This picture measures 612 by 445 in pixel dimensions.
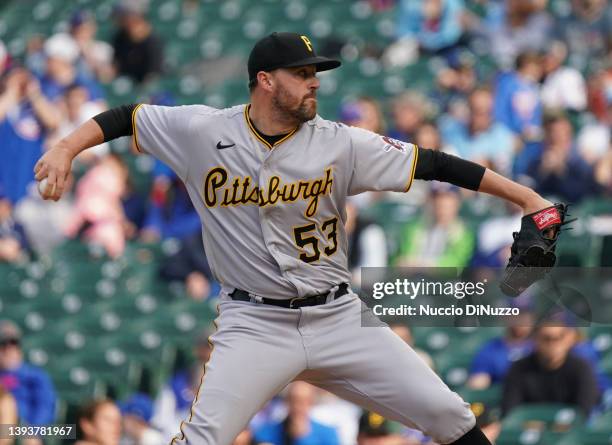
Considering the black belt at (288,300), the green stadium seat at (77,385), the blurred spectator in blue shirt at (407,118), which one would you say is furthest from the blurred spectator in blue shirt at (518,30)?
the black belt at (288,300)

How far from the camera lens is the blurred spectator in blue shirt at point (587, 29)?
31.6 feet

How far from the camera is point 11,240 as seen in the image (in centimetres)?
941

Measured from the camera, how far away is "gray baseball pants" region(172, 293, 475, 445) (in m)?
4.19

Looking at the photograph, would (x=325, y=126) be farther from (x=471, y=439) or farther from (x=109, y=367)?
(x=109, y=367)

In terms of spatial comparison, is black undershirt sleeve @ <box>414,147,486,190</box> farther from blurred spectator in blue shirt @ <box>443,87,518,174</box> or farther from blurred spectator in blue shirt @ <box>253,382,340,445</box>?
blurred spectator in blue shirt @ <box>443,87,518,174</box>

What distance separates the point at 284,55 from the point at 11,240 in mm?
5541

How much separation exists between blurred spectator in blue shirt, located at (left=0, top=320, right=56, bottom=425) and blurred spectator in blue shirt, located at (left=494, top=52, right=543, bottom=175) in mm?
3581

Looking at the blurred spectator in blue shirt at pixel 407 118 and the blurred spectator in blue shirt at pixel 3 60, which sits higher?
the blurred spectator in blue shirt at pixel 3 60

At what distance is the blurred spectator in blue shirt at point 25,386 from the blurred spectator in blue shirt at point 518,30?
173 inches

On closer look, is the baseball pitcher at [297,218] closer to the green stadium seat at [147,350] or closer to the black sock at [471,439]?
the black sock at [471,439]

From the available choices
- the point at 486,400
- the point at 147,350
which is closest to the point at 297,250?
the point at 486,400

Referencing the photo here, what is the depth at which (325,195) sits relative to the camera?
4348 millimetres

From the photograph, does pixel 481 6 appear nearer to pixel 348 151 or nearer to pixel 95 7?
pixel 95 7

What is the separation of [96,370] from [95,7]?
515 centimetres
